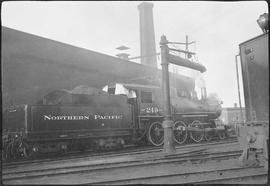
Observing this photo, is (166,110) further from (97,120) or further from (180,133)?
(180,133)

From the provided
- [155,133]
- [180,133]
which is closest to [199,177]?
[155,133]

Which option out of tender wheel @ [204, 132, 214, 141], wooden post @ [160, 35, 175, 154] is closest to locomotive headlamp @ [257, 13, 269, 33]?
wooden post @ [160, 35, 175, 154]

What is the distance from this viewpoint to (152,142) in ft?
38.2

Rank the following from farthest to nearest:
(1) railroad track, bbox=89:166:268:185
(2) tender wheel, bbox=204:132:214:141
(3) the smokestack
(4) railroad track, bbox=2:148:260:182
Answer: (3) the smokestack, (2) tender wheel, bbox=204:132:214:141, (4) railroad track, bbox=2:148:260:182, (1) railroad track, bbox=89:166:268:185

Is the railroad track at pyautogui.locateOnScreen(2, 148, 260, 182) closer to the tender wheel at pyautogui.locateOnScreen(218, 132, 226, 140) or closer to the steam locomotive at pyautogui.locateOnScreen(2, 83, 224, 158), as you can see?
the steam locomotive at pyautogui.locateOnScreen(2, 83, 224, 158)

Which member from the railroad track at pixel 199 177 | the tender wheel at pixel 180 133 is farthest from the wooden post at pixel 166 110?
the tender wheel at pixel 180 133

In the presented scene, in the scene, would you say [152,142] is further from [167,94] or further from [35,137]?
[35,137]

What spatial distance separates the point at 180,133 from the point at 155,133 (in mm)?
1262

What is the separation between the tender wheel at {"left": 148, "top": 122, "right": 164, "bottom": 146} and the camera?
11.8 m

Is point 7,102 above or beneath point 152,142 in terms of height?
above

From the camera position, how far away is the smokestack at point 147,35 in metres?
26.8

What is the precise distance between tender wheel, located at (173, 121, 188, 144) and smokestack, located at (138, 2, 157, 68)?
47.9ft

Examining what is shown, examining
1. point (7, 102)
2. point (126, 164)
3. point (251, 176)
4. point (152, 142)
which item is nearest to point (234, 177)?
point (251, 176)

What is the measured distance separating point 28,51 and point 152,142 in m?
7.01
